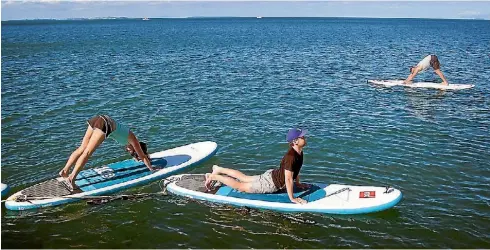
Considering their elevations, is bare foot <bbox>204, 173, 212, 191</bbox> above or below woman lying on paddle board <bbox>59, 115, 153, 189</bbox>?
below

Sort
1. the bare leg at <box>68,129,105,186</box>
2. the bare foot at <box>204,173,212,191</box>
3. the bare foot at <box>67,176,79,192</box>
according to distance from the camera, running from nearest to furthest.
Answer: the bare leg at <box>68,129,105,186</box>, the bare foot at <box>204,173,212,191</box>, the bare foot at <box>67,176,79,192</box>

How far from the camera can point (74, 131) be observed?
20219 millimetres

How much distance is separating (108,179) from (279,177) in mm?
5101

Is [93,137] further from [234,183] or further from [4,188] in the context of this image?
[234,183]

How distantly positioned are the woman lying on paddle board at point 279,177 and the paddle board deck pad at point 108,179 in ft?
8.00

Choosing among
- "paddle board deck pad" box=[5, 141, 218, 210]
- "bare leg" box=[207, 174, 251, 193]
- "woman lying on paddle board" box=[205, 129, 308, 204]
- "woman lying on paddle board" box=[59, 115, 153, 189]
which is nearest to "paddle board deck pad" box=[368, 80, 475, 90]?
"paddle board deck pad" box=[5, 141, 218, 210]

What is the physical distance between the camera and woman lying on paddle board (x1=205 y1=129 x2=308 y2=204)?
37.3 ft

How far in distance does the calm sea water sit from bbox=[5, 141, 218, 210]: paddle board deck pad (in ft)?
0.96

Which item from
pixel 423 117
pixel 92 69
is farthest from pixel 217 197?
pixel 92 69

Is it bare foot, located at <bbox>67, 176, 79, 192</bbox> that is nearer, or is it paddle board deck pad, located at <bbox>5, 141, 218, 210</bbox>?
paddle board deck pad, located at <bbox>5, 141, 218, 210</bbox>

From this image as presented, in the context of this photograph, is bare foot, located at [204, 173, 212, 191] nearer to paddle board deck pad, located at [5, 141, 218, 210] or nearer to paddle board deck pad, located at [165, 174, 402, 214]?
paddle board deck pad, located at [165, 174, 402, 214]

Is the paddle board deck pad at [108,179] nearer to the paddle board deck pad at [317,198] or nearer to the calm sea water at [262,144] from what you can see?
the calm sea water at [262,144]

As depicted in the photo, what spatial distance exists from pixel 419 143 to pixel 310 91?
11.9 m

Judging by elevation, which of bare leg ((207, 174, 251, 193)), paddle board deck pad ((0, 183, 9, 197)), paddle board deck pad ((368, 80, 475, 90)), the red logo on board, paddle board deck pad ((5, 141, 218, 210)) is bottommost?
paddle board deck pad ((0, 183, 9, 197))
